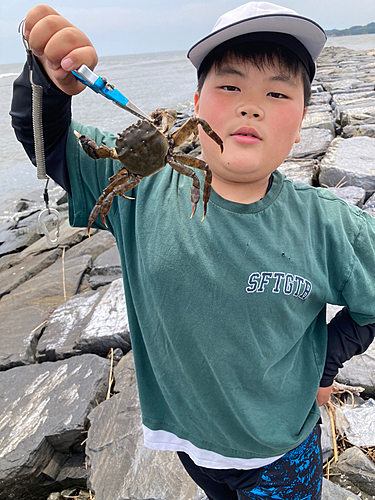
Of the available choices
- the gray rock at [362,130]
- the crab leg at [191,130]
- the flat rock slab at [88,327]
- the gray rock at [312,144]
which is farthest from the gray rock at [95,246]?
the gray rock at [362,130]

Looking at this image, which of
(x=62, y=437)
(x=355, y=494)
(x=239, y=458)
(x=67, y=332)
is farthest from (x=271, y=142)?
(x=67, y=332)

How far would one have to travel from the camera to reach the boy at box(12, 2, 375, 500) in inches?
54.4

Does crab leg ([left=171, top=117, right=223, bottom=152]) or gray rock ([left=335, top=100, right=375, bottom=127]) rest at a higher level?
crab leg ([left=171, top=117, right=223, bottom=152])

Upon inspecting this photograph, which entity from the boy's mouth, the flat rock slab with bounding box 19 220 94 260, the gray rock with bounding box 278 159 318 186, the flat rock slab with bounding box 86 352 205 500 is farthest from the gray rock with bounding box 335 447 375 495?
the flat rock slab with bounding box 19 220 94 260

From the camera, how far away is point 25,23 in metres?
1.11

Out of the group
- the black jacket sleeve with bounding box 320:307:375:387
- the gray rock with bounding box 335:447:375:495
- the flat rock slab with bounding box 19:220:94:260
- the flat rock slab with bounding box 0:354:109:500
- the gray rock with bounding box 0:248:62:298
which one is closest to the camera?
the black jacket sleeve with bounding box 320:307:375:387

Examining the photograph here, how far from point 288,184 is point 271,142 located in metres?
0.28

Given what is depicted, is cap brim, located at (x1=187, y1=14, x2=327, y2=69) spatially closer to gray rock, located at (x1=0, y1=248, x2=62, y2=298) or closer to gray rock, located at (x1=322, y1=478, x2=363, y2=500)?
gray rock, located at (x1=322, y1=478, x2=363, y2=500)

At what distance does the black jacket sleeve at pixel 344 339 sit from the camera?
1720mm

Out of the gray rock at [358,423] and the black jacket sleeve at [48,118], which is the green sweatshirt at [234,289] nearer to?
the black jacket sleeve at [48,118]

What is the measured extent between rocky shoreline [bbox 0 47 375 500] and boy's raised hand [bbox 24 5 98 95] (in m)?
2.07

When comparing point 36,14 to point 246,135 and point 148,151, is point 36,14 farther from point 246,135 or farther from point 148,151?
point 246,135

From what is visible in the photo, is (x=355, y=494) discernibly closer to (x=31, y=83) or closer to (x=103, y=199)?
(x=103, y=199)

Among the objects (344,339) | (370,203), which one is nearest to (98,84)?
(344,339)
